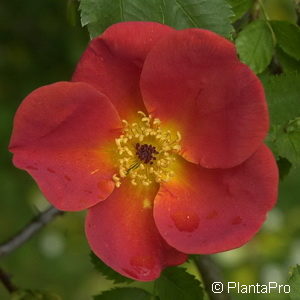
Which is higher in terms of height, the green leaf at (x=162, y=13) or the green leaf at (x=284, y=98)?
the green leaf at (x=162, y=13)

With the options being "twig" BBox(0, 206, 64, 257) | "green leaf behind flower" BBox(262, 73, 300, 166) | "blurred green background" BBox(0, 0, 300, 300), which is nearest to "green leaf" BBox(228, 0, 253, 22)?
"green leaf behind flower" BBox(262, 73, 300, 166)

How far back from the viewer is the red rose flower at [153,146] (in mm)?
1214

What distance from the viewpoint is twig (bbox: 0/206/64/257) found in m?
1.67

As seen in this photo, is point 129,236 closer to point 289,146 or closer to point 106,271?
point 106,271

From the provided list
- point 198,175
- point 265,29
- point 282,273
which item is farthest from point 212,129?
point 282,273

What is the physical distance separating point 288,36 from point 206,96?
21cm

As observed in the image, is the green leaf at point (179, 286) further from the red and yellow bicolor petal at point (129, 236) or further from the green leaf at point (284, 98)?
the green leaf at point (284, 98)

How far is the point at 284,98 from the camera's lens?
4.20 ft

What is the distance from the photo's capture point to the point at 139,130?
138 cm

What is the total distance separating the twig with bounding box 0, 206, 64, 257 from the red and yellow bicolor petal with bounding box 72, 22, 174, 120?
1.48 feet

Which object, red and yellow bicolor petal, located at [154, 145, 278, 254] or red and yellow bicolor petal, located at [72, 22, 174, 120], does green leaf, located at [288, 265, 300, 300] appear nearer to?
red and yellow bicolor petal, located at [154, 145, 278, 254]

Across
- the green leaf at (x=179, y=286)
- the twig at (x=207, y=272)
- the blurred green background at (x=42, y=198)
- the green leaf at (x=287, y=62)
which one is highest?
the green leaf at (x=287, y=62)

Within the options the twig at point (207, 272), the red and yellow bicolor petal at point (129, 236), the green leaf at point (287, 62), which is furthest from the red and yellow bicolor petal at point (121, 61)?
the twig at point (207, 272)

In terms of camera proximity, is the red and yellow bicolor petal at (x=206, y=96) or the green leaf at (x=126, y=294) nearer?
the red and yellow bicolor petal at (x=206, y=96)
